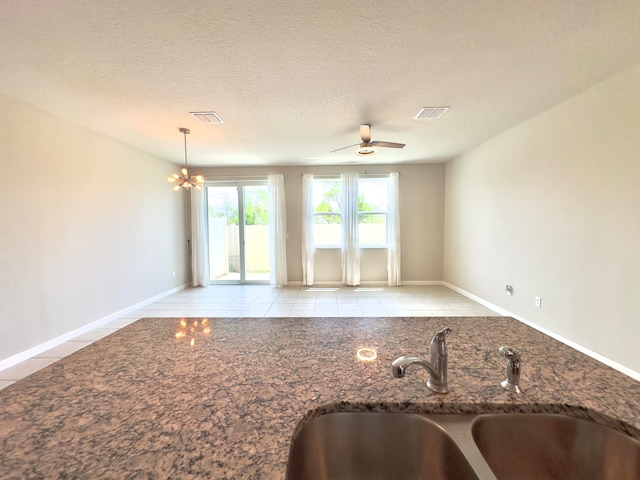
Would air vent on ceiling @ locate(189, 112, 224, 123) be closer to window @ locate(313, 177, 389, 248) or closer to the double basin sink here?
window @ locate(313, 177, 389, 248)

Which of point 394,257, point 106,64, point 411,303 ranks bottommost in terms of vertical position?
point 411,303

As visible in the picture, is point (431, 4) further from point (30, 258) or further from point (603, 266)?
point (30, 258)

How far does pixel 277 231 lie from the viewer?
19.6 ft

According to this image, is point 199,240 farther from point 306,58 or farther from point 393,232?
point 306,58

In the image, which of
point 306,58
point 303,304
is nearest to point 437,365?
point 306,58

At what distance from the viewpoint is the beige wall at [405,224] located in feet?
19.5

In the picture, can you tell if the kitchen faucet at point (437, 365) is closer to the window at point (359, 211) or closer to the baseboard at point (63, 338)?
the baseboard at point (63, 338)

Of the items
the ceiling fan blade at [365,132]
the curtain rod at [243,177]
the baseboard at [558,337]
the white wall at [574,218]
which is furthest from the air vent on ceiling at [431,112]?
the curtain rod at [243,177]

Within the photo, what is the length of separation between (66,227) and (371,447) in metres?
4.14

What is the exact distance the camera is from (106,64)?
7.13 ft

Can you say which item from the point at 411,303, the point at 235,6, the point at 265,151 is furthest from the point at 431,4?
the point at 411,303

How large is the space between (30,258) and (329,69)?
11.8ft

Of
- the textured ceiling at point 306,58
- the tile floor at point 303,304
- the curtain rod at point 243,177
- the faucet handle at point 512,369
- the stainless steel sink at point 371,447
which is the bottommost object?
the tile floor at point 303,304

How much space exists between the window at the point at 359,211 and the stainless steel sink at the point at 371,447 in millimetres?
5320
